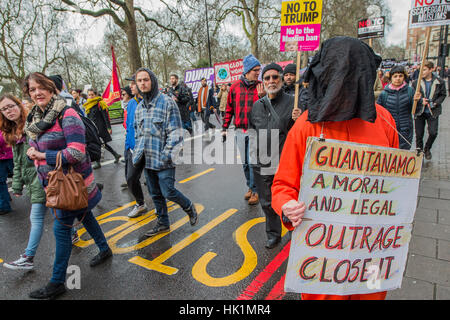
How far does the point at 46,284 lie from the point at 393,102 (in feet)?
18.1

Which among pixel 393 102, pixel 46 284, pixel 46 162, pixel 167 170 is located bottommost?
pixel 46 284

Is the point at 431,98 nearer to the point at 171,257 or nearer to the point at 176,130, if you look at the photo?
the point at 176,130

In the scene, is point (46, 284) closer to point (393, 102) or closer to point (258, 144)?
point (258, 144)

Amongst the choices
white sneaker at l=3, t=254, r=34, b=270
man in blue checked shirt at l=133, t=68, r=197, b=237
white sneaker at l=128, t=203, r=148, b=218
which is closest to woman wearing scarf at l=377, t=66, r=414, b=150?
man in blue checked shirt at l=133, t=68, r=197, b=237

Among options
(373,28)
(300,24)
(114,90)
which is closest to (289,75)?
(300,24)

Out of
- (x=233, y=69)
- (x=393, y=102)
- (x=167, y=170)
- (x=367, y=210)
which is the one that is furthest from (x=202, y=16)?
(x=367, y=210)

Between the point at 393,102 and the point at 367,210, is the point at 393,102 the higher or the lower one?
the higher one

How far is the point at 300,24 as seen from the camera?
4.17 metres

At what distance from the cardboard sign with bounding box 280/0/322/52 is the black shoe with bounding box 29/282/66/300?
3.94m

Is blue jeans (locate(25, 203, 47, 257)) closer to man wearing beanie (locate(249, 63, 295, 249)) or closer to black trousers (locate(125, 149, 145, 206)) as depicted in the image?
black trousers (locate(125, 149, 145, 206))

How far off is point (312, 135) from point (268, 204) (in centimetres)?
178

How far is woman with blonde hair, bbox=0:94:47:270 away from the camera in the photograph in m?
2.97

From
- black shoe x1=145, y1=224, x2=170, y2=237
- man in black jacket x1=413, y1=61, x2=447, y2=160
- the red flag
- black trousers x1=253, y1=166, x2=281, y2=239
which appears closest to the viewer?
black trousers x1=253, y1=166, x2=281, y2=239

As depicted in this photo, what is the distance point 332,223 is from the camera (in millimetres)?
1448
